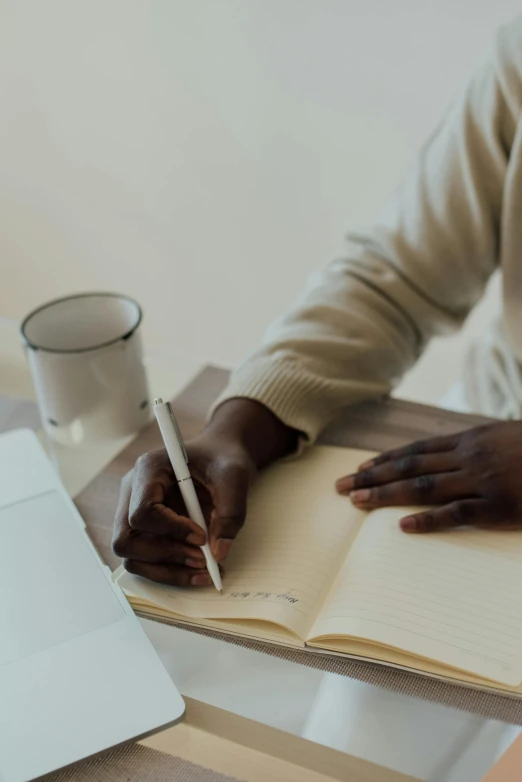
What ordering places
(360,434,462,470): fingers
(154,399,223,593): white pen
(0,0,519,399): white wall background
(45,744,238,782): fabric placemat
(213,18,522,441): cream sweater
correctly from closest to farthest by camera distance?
(45,744,238,782): fabric placemat < (154,399,223,593): white pen < (360,434,462,470): fingers < (213,18,522,441): cream sweater < (0,0,519,399): white wall background

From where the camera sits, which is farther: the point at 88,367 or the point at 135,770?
the point at 88,367

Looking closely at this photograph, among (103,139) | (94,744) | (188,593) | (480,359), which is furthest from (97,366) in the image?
(103,139)

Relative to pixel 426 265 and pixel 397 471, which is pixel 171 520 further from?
pixel 426 265

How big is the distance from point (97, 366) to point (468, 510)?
0.36m

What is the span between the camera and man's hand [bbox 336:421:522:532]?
55cm

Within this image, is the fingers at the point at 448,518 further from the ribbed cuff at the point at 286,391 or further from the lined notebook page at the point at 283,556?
the ribbed cuff at the point at 286,391

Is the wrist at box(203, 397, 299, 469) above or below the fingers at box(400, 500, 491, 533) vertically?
above

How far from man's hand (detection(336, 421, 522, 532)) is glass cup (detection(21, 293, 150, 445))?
0.24 metres

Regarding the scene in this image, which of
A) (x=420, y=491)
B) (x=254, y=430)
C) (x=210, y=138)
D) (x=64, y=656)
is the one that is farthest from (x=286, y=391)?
(x=210, y=138)

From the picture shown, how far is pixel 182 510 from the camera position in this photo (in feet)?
1.83

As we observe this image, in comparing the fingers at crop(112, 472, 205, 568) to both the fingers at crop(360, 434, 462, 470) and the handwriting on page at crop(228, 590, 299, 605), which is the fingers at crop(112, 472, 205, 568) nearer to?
the handwriting on page at crop(228, 590, 299, 605)

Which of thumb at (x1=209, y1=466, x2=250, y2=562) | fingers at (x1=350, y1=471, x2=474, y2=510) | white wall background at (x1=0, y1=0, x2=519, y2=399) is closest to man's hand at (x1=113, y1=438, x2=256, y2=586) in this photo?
thumb at (x1=209, y1=466, x2=250, y2=562)

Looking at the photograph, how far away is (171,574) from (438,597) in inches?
7.4

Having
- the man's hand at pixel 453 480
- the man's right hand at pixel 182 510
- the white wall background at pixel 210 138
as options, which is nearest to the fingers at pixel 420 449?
the man's hand at pixel 453 480
